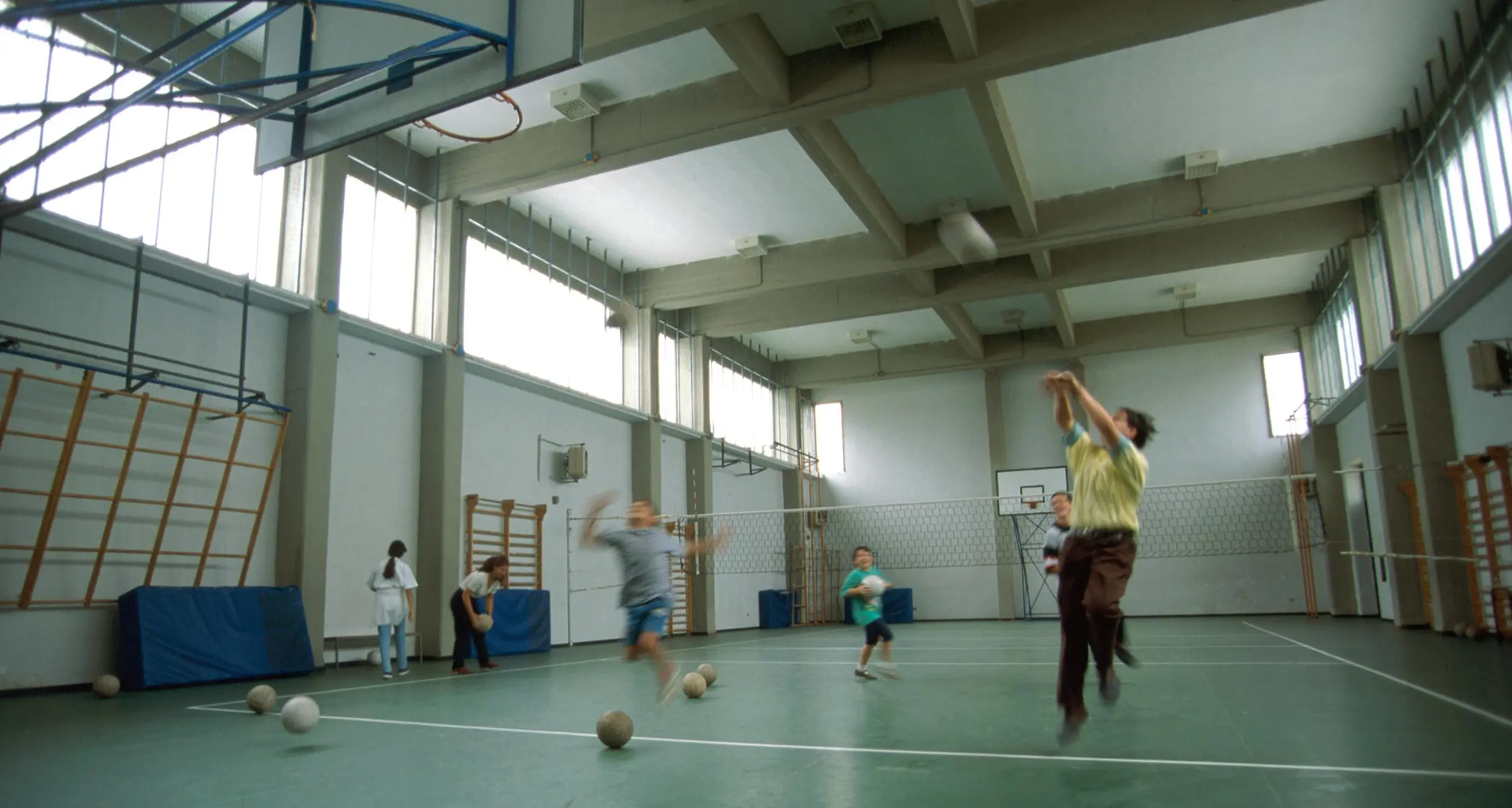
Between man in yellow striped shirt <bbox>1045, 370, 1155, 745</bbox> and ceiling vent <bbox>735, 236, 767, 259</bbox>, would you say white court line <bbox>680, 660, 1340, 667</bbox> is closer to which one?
man in yellow striped shirt <bbox>1045, 370, 1155, 745</bbox>

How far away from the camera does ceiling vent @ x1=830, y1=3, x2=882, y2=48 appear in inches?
420

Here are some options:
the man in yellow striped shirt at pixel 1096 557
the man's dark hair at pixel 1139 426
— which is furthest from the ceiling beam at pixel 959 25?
the man in yellow striped shirt at pixel 1096 557

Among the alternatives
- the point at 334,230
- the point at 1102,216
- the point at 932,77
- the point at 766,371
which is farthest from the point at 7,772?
the point at 766,371

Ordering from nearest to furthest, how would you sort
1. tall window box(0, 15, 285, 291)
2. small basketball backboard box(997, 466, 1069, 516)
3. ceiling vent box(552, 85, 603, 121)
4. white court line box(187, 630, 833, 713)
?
white court line box(187, 630, 833, 713), tall window box(0, 15, 285, 291), ceiling vent box(552, 85, 603, 121), small basketball backboard box(997, 466, 1069, 516)

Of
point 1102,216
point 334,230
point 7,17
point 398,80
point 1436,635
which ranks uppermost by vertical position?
point 1102,216

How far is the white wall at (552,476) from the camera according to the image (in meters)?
14.9

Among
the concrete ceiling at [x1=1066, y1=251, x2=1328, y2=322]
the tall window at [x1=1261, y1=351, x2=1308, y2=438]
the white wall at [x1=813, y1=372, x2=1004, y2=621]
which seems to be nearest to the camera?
the concrete ceiling at [x1=1066, y1=251, x2=1328, y2=322]

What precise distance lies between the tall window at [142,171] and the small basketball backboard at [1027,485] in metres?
17.9

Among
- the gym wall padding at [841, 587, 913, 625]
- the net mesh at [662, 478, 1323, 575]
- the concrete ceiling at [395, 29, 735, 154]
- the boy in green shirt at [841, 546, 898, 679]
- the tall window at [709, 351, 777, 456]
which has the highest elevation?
the concrete ceiling at [395, 29, 735, 154]

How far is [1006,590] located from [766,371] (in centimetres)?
840

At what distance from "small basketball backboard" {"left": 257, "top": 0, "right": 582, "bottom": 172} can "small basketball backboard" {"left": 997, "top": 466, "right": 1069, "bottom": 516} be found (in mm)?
20058

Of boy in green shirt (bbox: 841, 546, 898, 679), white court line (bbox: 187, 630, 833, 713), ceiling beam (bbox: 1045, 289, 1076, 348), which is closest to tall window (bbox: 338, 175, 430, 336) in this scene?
white court line (bbox: 187, 630, 833, 713)

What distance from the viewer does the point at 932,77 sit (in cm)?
1098

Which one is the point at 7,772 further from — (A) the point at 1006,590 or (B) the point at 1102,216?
(A) the point at 1006,590
